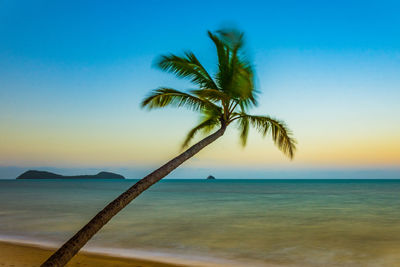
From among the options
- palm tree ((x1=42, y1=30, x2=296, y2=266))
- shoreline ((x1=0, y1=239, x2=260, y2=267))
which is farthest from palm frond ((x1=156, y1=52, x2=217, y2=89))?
shoreline ((x1=0, y1=239, x2=260, y2=267))

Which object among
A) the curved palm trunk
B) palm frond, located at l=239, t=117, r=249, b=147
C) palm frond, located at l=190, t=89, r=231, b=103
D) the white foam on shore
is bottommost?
the white foam on shore

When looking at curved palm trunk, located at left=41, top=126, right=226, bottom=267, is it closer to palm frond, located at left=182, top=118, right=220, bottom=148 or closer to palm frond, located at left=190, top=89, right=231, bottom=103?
palm frond, located at left=190, top=89, right=231, bottom=103

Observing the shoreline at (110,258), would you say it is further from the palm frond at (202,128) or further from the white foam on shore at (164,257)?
the palm frond at (202,128)

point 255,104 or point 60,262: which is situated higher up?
point 255,104

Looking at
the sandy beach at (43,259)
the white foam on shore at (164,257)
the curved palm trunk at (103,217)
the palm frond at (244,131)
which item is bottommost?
the white foam on shore at (164,257)

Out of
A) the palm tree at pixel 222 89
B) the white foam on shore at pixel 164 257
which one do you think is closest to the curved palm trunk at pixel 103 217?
the palm tree at pixel 222 89

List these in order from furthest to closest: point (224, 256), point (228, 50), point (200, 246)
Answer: point (200, 246), point (224, 256), point (228, 50)

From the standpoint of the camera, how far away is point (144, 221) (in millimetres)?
18859

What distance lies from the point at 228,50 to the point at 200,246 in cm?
674

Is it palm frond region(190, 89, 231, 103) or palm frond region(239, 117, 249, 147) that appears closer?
palm frond region(190, 89, 231, 103)

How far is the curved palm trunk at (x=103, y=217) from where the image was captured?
504 centimetres

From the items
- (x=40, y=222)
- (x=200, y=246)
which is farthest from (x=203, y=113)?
(x=40, y=222)

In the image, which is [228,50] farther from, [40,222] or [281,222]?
[40,222]

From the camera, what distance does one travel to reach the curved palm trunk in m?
5.04
